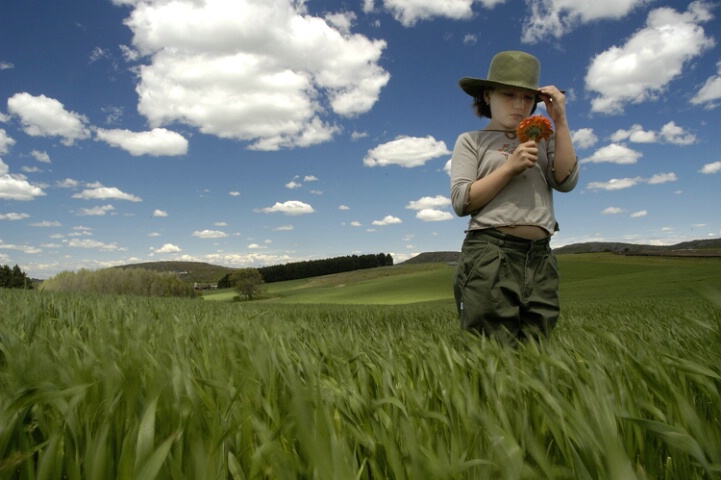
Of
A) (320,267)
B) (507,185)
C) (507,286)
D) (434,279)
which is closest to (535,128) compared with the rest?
(507,185)

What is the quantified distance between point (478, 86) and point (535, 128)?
707 millimetres

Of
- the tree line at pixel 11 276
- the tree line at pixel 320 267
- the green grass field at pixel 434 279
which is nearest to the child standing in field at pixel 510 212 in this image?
the green grass field at pixel 434 279

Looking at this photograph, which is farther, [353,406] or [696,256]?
[696,256]

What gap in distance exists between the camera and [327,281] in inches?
1892

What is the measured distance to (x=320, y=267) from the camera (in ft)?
188

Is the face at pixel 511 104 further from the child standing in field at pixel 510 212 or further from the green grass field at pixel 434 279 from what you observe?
the green grass field at pixel 434 279

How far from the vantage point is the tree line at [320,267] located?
185ft

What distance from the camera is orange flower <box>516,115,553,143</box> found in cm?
254

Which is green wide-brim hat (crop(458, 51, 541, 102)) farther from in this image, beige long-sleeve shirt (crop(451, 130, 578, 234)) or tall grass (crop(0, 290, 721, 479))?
tall grass (crop(0, 290, 721, 479))

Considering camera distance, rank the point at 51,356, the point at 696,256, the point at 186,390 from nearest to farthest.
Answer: the point at 186,390, the point at 51,356, the point at 696,256

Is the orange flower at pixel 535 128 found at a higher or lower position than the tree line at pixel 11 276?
lower

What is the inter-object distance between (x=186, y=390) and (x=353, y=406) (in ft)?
1.19

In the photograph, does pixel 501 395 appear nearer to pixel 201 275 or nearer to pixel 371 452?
pixel 371 452

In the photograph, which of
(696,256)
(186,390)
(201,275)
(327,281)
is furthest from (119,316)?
(201,275)
